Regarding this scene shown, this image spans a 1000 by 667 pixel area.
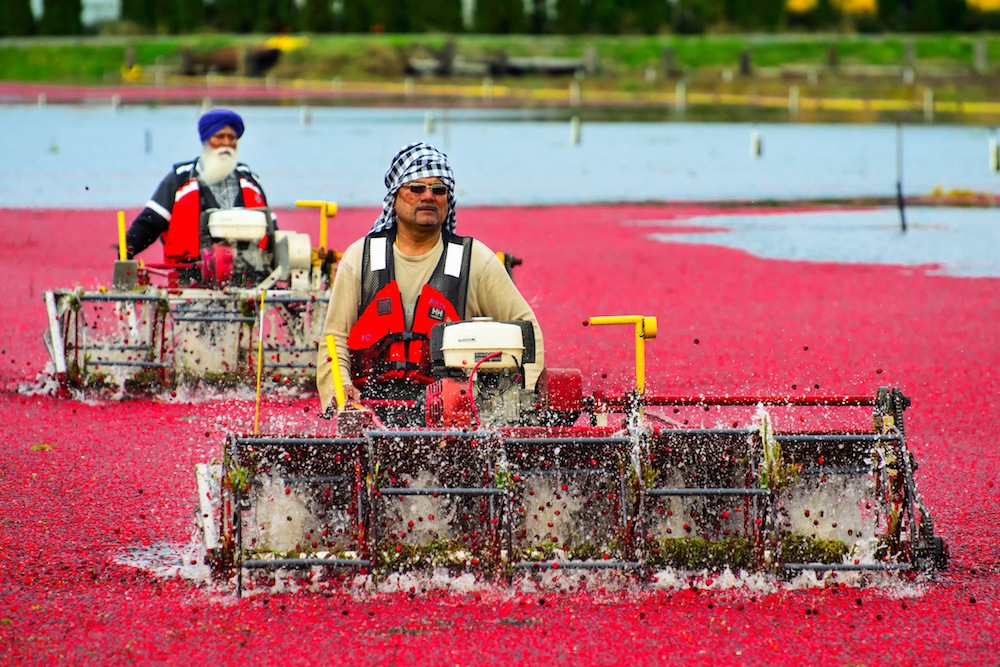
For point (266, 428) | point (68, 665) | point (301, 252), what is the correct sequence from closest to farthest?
point (68, 665), point (266, 428), point (301, 252)

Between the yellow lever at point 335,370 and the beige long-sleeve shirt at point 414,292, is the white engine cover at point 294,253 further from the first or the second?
the yellow lever at point 335,370

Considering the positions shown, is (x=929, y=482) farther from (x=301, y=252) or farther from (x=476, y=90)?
(x=476, y=90)

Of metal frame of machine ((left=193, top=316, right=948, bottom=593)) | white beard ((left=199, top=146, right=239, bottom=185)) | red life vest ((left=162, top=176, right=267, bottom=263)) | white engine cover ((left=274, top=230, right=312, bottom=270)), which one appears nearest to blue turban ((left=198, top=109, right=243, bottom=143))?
white beard ((left=199, top=146, right=239, bottom=185))

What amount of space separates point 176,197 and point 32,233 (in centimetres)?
979

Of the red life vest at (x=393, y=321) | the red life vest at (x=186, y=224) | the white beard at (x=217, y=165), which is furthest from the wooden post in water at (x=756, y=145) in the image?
the red life vest at (x=393, y=321)

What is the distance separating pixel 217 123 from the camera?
9914mm

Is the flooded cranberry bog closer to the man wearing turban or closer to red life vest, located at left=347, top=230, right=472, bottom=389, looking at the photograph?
red life vest, located at left=347, top=230, right=472, bottom=389

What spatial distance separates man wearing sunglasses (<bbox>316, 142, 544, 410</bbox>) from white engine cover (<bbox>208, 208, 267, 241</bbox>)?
11.1ft

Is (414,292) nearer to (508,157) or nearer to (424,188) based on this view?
(424,188)

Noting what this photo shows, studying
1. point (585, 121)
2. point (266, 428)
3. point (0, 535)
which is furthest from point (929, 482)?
point (585, 121)

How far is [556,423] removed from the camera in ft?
19.0

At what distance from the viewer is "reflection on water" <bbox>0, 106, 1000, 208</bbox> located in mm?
26297

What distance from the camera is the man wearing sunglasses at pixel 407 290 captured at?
5.89 meters

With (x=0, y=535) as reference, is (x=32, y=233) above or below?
above
